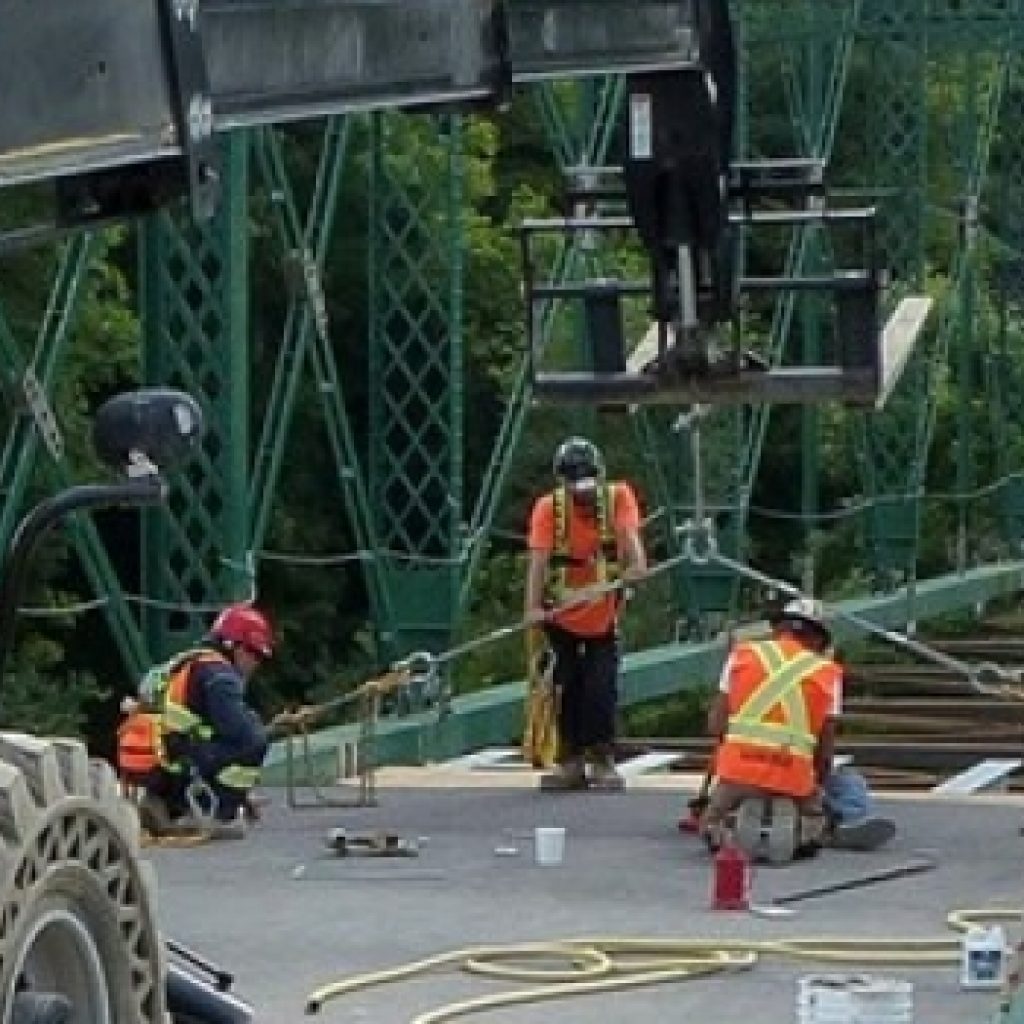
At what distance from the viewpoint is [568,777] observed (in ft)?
59.0

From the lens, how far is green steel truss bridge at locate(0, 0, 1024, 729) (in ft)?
22.6

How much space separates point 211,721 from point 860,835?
256 cm

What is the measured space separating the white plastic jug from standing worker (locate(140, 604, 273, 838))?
→ 158 inches

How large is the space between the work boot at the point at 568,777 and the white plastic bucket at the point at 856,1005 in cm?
669

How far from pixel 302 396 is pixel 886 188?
218 inches

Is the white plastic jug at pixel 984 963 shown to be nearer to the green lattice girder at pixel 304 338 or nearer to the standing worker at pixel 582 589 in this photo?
the standing worker at pixel 582 589

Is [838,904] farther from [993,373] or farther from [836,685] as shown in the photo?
[993,373]

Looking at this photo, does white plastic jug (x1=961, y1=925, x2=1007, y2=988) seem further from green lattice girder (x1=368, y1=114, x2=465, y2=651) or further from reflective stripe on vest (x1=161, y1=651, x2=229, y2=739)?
green lattice girder (x1=368, y1=114, x2=465, y2=651)

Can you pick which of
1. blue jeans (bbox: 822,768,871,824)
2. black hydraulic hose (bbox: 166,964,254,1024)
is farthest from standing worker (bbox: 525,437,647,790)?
black hydraulic hose (bbox: 166,964,254,1024)

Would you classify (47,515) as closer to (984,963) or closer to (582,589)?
(984,963)

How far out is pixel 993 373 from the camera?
132 feet

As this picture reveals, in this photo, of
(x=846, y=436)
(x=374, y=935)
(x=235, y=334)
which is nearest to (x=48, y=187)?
(x=374, y=935)

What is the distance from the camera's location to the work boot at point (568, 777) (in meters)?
17.9

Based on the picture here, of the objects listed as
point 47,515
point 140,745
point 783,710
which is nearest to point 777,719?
point 783,710
